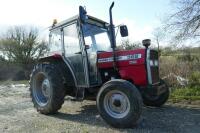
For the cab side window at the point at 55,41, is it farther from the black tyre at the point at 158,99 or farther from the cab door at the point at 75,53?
the black tyre at the point at 158,99

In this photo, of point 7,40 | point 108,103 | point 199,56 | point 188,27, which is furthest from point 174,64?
point 7,40

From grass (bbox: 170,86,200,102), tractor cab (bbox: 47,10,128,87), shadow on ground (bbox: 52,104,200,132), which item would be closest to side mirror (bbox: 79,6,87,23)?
tractor cab (bbox: 47,10,128,87)

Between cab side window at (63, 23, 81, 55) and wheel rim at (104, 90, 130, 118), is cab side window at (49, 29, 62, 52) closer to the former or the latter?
cab side window at (63, 23, 81, 55)

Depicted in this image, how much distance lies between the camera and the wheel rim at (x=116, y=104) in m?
7.23

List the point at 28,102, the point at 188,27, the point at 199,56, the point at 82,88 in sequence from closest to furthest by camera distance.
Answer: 1. the point at 82,88
2. the point at 28,102
3. the point at 188,27
4. the point at 199,56

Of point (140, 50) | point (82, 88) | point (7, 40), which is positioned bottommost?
point (82, 88)

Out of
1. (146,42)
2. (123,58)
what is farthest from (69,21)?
(146,42)

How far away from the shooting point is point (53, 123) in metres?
7.67

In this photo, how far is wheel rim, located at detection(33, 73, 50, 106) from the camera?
9.17 metres

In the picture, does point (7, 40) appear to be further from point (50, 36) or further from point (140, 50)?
point (140, 50)

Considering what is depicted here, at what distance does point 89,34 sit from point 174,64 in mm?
6137

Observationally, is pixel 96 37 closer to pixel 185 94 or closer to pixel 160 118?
pixel 160 118

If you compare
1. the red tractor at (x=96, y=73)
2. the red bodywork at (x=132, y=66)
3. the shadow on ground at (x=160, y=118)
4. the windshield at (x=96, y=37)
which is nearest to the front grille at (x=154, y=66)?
the red tractor at (x=96, y=73)

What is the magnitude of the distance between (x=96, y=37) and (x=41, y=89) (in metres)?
2.22
